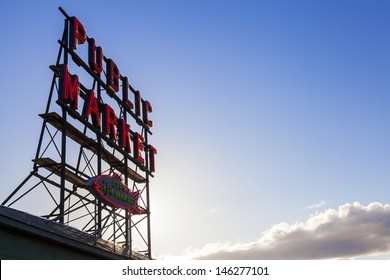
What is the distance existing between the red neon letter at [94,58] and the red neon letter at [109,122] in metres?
2.26

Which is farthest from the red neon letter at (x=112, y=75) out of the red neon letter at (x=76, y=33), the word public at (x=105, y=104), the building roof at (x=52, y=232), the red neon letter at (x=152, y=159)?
the building roof at (x=52, y=232)

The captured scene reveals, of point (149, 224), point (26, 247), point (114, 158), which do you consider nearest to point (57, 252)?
point (26, 247)

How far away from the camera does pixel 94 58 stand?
27625 millimetres

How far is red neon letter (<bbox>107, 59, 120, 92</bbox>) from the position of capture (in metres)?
29.8

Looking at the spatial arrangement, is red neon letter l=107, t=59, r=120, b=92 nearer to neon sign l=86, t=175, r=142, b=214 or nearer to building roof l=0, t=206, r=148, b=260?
neon sign l=86, t=175, r=142, b=214

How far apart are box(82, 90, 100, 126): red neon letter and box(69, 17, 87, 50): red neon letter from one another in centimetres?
273

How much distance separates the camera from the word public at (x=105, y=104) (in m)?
23.3

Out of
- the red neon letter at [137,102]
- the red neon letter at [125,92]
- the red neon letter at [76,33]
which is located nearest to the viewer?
the red neon letter at [76,33]

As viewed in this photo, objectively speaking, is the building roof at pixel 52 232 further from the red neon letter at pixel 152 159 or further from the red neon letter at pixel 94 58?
the red neon letter at pixel 152 159

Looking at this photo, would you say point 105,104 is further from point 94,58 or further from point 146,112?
point 146,112

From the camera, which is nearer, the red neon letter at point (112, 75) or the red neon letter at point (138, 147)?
the red neon letter at point (112, 75)

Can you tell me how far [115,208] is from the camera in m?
23.1
